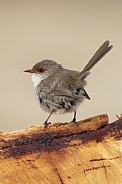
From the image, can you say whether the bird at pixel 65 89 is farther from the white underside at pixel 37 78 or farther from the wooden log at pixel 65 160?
the wooden log at pixel 65 160

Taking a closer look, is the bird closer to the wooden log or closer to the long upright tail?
the long upright tail

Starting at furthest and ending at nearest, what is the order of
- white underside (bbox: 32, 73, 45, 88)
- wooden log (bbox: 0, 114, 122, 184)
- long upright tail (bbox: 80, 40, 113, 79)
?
white underside (bbox: 32, 73, 45, 88) < long upright tail (bbox: 80, 40, 113, 79) < wooden log (bbox: 0, 114, 122, 184)

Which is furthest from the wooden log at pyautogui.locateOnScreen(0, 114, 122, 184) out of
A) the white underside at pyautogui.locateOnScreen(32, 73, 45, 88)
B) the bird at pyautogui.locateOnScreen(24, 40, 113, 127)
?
the white underside at pyautogui.locateOnScreen(32, 73, 45, 88)

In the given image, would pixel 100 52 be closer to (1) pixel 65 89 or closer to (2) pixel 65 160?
(1) pixel 65 89

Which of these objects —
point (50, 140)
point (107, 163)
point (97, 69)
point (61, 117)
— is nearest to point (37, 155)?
point (50, 140)

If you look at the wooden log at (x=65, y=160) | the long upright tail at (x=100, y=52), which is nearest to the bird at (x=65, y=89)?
the long upright tail at (x=100, y=52)

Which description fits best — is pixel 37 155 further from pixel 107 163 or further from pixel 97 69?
pixel 97 69
